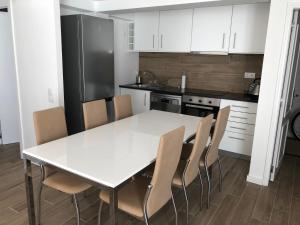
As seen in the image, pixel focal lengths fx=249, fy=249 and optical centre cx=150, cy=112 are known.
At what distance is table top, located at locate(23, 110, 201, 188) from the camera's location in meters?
1.52

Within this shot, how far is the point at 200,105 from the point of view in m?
3.66

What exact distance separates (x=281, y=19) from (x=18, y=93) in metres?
3.13

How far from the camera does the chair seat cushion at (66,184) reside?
1.88m

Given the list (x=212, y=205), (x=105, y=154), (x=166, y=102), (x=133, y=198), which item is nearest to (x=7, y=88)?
(x=166, y=102)

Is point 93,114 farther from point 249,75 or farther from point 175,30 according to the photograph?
point 249,75

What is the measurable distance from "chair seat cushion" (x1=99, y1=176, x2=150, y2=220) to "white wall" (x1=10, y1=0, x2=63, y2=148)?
4.93ft

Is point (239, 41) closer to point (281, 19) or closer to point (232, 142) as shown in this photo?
point (281, 19)

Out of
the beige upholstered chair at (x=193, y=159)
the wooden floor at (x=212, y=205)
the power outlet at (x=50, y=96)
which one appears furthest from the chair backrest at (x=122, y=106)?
the beige upholstered chair at (x=193, y=159)

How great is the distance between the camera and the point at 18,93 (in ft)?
10.4

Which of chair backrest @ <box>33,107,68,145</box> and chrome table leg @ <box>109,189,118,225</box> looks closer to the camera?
chrome table leg @ <box>109,189,118,225</box>

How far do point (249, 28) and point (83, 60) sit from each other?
2.25 m

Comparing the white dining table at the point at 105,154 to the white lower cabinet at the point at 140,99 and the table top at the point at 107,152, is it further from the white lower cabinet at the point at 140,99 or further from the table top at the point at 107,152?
the white lower cabinet at the point at 140,99

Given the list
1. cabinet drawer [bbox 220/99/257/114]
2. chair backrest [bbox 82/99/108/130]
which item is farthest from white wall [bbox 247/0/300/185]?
chair backrest [bbox 82/99/108/130]

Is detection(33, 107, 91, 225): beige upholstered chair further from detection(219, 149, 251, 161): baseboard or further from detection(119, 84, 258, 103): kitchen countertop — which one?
detection(219, 149, 251, 161): baseboard
